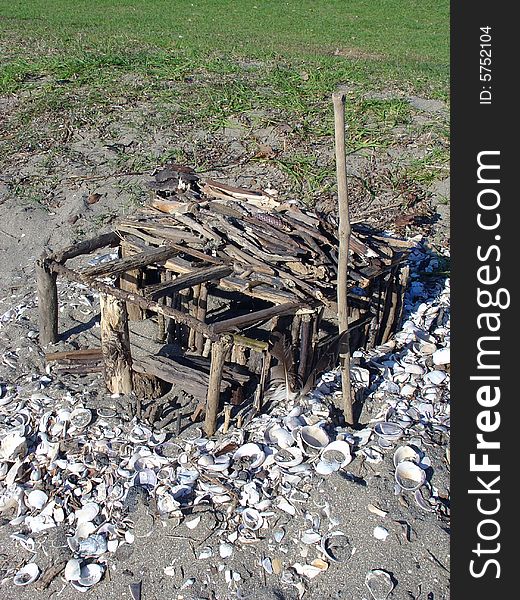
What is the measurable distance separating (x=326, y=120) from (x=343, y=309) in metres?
8.54

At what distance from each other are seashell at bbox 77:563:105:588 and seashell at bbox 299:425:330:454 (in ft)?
6.34

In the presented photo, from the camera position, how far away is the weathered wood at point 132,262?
732 centimetres

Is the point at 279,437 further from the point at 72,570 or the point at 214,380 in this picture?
the point at 72,570

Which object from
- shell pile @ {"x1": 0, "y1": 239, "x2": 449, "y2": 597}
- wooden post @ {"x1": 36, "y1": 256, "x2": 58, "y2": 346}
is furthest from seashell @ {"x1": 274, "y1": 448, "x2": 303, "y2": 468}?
wooden post @ {"x1": 36, "y1": 256, "x2": 58, "y2": 346}

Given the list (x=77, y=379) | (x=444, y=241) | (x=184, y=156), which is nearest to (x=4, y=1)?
(x=184, y=156)

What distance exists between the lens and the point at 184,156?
43.4 ft

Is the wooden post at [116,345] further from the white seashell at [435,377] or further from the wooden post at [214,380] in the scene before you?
the white seashell at [435,377]

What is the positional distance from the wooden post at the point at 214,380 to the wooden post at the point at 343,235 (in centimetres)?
102

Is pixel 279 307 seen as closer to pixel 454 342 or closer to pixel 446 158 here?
pixel 454 342

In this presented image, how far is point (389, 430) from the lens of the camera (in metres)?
6.65

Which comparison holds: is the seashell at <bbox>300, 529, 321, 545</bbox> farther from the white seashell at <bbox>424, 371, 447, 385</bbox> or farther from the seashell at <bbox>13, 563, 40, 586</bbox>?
the white seashell at <bbox>424, 371, 447, 385</bbox>

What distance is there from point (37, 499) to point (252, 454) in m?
1.84

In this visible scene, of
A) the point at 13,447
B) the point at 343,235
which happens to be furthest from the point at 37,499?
the point at 343,235

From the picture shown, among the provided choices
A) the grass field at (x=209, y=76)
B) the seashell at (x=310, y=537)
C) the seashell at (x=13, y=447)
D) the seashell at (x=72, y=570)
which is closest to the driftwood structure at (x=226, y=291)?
the seashell at (x=13, y=447)
